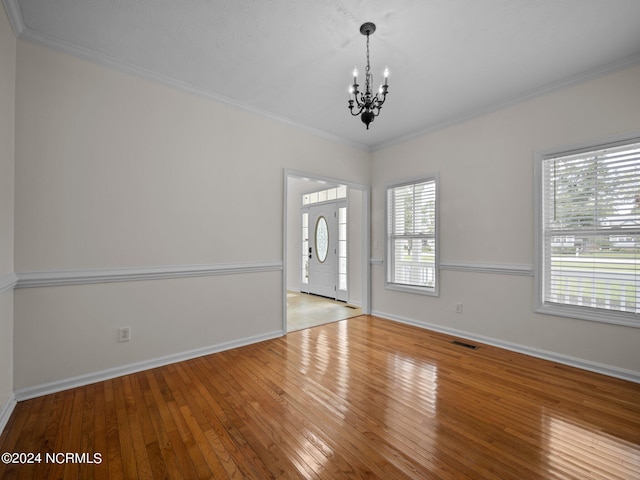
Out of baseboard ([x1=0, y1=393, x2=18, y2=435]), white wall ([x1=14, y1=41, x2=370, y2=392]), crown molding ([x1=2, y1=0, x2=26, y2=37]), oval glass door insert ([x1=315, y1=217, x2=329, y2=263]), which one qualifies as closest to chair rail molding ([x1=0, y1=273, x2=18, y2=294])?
white wall ([x1=14, y1=41, x2=370, y2=392])

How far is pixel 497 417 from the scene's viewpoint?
210 centimetres

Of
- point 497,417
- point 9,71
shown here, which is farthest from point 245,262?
point 497,417

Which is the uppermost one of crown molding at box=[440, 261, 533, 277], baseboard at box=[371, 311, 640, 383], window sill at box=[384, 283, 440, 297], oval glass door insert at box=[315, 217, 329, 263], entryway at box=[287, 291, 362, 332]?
oval glass door insert at box=[315, 217, 329, 263]

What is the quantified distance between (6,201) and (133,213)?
0.84 meters

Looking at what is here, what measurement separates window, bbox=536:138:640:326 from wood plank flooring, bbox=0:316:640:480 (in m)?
0.70

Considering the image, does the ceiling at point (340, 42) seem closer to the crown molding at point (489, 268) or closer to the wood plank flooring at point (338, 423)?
the crown molding at point (489, 268)

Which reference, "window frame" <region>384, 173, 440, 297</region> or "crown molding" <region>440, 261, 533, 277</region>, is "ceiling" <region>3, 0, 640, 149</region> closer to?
"window frame" <region>384, 173, 440, 297</region>

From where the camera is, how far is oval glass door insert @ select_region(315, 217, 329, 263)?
6508 mm

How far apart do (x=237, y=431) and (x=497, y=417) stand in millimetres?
1819

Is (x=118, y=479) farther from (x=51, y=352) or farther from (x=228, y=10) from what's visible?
(x=228, y=10)

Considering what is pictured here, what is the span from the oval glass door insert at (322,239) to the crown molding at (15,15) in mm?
5068

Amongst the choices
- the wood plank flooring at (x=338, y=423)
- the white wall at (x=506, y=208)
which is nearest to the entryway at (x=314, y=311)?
the white wall at (x=506, y=208)

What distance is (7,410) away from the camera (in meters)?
2.06

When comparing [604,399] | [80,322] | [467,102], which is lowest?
[604,399]
